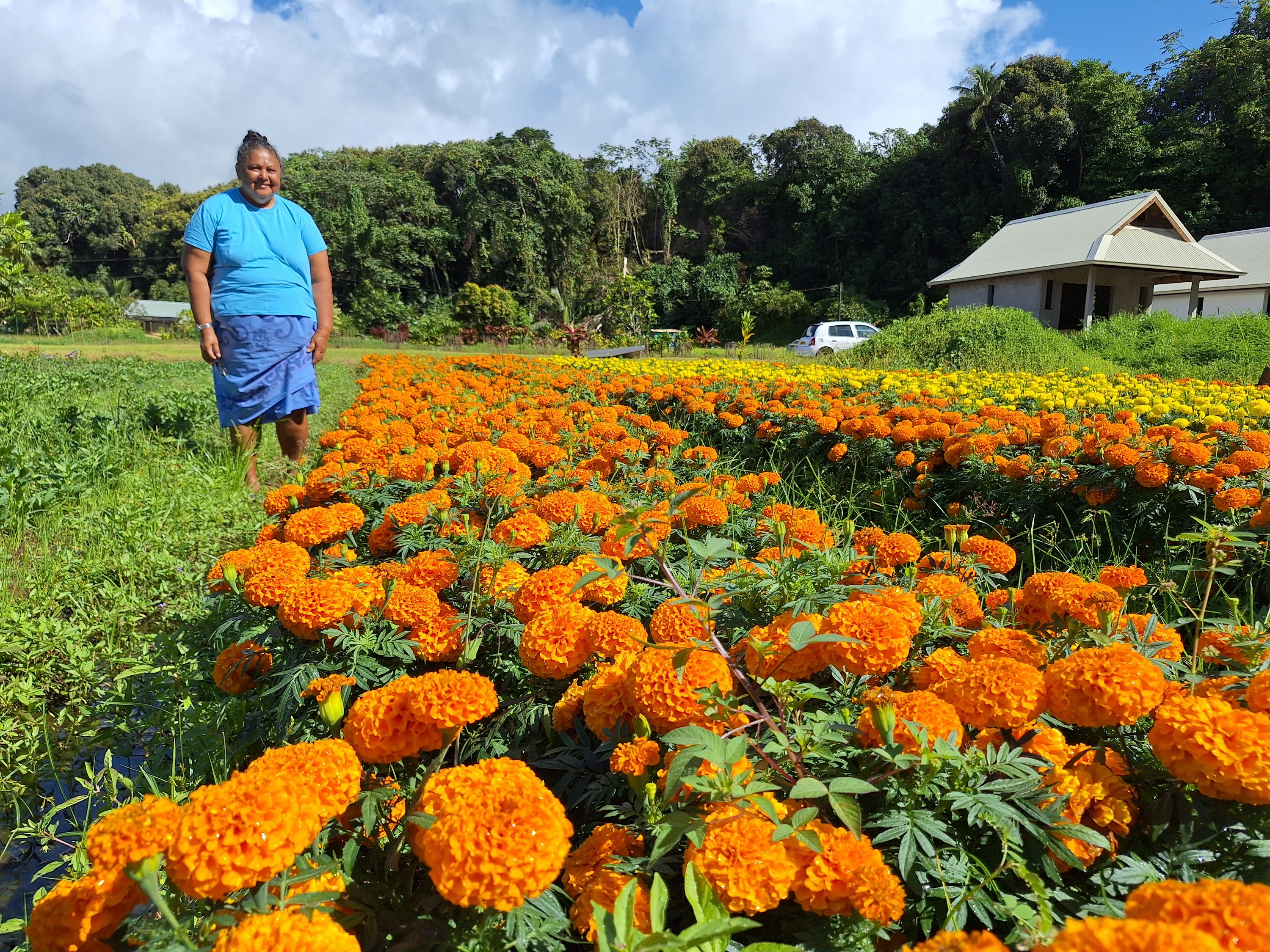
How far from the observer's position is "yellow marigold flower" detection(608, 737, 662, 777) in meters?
0.84

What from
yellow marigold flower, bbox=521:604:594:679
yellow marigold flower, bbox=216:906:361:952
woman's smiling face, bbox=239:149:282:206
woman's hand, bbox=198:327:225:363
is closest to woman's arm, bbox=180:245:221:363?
woman's hand, bbox=198:327:225:363

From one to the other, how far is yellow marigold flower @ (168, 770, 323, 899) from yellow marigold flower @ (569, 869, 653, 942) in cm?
30

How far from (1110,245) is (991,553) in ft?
56.3

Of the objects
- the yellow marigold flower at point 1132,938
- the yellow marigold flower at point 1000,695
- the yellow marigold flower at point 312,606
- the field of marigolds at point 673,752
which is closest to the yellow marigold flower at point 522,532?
the field of marigolds at point 673,752

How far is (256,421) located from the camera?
370 centimetres

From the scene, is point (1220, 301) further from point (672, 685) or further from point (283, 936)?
point (283, 936)

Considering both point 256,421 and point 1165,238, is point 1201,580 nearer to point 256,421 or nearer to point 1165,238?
point 256,421

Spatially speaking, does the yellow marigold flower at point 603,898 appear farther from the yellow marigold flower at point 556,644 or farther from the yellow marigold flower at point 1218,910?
the yellow marigold flower at point 1218,910

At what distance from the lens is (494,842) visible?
63 centimetres

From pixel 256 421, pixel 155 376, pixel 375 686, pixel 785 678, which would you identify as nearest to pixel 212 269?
pixel 256 421

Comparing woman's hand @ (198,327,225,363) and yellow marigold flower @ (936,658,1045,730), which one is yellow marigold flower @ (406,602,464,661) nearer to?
yellow marigold flower @ (936,658,1045,730)

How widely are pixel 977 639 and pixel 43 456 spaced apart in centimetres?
441

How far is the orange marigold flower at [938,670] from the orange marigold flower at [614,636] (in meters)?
0.40

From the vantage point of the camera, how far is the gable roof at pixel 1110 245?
15.0 meters
